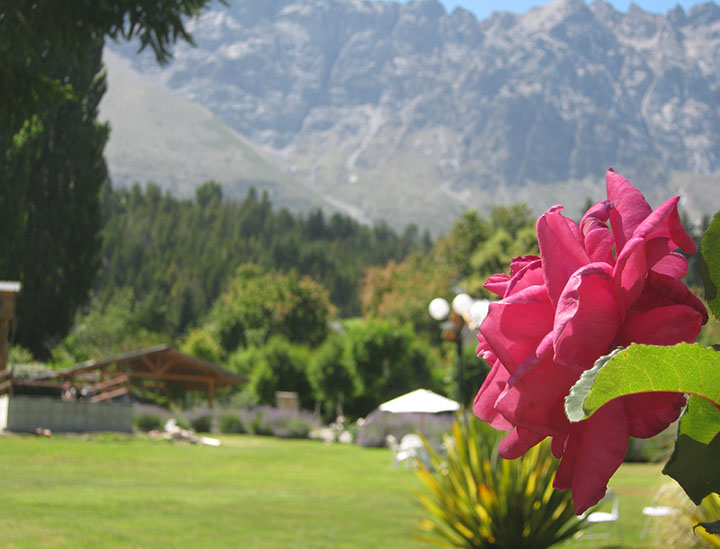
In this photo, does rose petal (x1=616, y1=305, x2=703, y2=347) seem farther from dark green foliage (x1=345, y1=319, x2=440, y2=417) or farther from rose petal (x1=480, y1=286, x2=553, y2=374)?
dark green foliage (x1=345, y1=319, x2=440, y2=417)

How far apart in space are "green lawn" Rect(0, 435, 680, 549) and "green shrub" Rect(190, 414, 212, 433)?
685 cm

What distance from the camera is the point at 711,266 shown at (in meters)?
0.66

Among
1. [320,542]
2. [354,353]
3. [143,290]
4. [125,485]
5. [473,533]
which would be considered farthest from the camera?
[143,290]

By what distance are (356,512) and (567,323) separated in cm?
1208

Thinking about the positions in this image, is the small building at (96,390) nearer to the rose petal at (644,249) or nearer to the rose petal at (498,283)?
the rose petal at (498,283)

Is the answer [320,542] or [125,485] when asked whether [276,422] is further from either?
[320,542]

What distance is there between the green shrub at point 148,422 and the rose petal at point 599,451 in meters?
26.9

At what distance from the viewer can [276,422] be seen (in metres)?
28.8

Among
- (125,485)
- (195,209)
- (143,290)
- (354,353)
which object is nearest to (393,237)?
(195,209)

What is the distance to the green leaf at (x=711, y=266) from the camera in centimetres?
65

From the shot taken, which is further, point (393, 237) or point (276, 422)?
point (393, 237)

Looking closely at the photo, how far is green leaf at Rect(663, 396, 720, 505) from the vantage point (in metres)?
0.61

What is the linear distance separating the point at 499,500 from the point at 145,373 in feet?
81.0

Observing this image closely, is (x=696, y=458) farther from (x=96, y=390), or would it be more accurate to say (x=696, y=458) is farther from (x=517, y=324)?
(x=96, y=390)
